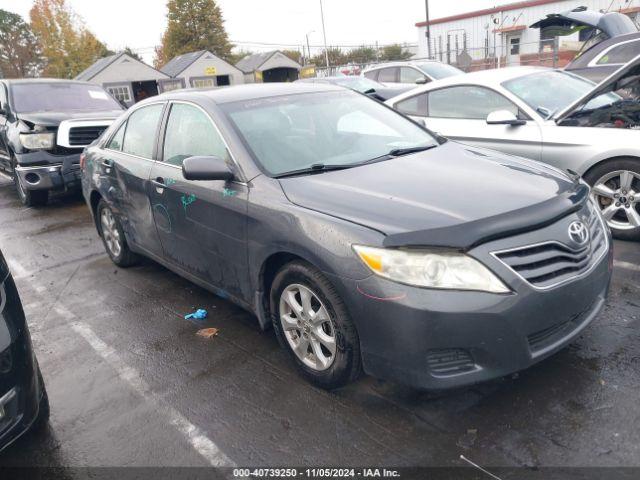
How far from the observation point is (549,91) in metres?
5.62

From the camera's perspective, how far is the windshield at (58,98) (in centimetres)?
843

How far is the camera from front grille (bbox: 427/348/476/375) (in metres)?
2.38

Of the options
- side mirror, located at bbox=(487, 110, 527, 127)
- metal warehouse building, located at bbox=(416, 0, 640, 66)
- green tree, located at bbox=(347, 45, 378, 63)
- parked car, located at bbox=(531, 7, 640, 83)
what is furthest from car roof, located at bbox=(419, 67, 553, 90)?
green tree, located at bbox=(347, 45, 378, 63)

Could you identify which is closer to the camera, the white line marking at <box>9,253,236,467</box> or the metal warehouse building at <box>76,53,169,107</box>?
the white line marking at <box>9,253,236,467</box>

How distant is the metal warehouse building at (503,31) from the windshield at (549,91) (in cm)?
2478

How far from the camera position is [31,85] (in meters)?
8.77

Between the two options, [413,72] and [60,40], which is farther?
[60,40]

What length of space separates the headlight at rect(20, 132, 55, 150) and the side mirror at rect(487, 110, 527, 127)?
6.11m

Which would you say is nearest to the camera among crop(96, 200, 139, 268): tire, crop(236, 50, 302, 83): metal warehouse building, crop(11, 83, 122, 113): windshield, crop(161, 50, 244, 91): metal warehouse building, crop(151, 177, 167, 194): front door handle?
crop(151, 177, 167, 194): front door handle

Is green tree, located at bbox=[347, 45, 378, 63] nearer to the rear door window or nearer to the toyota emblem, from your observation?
the rear door window

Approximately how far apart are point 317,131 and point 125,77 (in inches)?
1440

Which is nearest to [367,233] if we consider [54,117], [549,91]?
[549,91]

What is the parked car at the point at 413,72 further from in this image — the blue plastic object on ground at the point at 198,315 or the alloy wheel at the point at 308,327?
the alloy wheel at the point at 308,327

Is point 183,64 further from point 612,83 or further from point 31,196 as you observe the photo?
point 612,83
